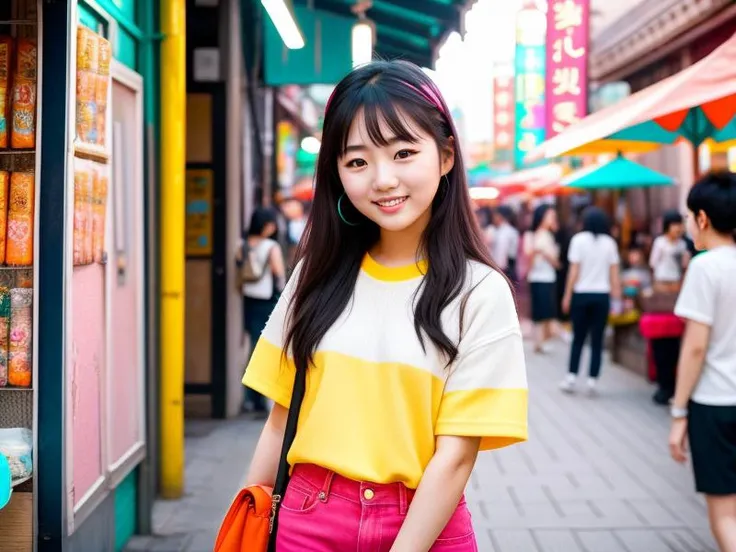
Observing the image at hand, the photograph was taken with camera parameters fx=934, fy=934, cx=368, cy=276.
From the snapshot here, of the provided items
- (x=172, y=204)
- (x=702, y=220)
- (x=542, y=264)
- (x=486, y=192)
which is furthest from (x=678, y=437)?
(x=486, y=192)

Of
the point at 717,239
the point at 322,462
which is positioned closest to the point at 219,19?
the point at 717,239

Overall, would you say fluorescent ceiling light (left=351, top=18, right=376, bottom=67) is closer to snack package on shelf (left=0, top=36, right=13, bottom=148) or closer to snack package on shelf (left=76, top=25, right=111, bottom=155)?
snack package on shelf (left=76, top=25, right=111, bottom=155)

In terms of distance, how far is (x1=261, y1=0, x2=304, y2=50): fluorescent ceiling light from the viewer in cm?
477

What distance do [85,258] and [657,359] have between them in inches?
247

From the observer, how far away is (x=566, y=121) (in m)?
12.2

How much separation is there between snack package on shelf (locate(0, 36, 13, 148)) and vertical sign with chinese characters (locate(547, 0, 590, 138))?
9.40 meters

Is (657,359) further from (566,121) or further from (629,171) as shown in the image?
(566,121)

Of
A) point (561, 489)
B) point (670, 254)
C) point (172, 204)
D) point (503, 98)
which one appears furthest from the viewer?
point (503, 98)

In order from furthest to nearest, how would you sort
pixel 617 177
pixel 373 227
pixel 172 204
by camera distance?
pixel 617 177 < pixel 172 204 < pixel 373 227

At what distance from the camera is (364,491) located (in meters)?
1.89

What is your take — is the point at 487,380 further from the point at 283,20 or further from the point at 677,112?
the point at 283,20

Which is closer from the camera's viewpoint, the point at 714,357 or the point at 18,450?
the point at 18,450

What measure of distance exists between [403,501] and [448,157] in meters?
0.74

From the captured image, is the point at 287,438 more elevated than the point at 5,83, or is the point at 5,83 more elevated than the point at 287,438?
the point at 5,83
